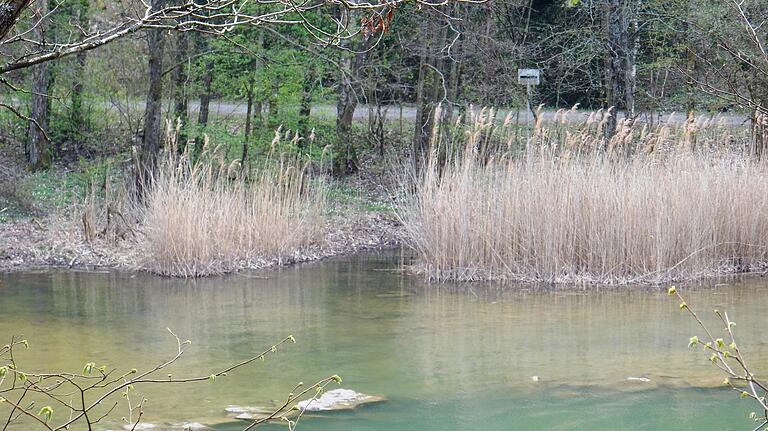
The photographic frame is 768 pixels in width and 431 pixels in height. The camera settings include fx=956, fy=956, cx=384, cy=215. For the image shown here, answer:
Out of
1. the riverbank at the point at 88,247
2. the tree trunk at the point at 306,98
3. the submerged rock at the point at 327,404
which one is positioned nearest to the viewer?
the submerged rock at the point at 327,404

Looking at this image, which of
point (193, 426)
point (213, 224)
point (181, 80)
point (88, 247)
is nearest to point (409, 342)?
point (193, 426)

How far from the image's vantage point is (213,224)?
10531 millimetres

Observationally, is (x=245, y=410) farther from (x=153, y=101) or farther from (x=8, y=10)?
(x=153, y=101)

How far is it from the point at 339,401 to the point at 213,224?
5150 millimetres

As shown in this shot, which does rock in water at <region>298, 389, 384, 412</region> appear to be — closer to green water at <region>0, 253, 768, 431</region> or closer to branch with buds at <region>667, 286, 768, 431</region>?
green water at <region>0, 253, 768, 431</region>

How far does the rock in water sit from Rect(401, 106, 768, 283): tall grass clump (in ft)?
14.3

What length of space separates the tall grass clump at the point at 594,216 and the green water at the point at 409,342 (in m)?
0.53

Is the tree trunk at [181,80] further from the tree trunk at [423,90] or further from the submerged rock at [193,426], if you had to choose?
the submerged rock at [193,426]

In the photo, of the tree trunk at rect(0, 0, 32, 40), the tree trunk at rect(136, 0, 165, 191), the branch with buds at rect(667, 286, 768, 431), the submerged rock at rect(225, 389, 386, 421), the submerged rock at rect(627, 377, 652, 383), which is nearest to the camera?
the tree trunk at rect(0, 0, 32, 40)

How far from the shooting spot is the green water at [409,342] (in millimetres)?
5578

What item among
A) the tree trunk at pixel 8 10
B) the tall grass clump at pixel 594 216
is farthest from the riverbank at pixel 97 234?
the tree trunk at pixel 8 10

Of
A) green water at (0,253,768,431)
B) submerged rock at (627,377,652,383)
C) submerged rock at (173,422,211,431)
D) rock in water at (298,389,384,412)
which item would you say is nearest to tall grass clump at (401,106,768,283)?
green water at (0,253,768,431)

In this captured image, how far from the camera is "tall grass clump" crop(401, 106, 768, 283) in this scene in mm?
9859

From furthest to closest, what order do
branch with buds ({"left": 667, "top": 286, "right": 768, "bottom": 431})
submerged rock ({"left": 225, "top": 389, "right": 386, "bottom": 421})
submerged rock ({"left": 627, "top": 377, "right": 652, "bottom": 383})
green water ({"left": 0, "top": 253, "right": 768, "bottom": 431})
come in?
submerged rock ({"left": 627, "top": 377, "right": 652, "bottom": 383}) < green water ({"left": 0, "top": 253, "right": 768, "bottom": 431}) < submerged rock ({"left": 225, "top": 389, "right": 386, "bottom": 421}) < branch with buds ({"left": 667, "top": 286, "right": 768, "bottom": 431})
